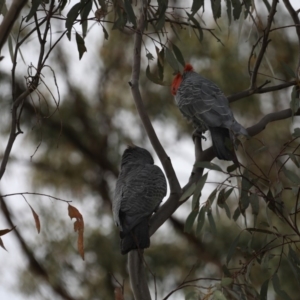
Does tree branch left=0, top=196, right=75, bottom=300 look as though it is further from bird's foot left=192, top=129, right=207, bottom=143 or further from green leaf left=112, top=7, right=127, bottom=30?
green leaf left=112, top=7, right=127, bottom=30

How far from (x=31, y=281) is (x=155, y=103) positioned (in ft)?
Result: 5.26

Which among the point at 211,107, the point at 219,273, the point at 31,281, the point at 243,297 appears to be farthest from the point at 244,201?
the point at 31,281

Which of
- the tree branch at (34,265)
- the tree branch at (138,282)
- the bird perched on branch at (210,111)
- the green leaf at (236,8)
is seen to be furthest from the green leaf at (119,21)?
the tree branch at (34,265)

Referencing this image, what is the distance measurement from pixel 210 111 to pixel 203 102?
14cm

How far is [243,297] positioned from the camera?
248cm

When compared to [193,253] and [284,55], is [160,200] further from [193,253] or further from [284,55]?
[284,55]

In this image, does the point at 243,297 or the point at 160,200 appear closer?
the point at 243,297

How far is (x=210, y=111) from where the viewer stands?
125 inches

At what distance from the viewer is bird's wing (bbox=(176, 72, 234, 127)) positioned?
3.10m

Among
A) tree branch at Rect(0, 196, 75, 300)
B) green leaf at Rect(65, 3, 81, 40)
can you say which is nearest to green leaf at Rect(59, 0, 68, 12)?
green leaf at Rect(65, 3, 81, 40)

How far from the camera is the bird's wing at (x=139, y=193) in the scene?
9.40ft

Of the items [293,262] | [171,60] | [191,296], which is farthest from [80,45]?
[293,262]

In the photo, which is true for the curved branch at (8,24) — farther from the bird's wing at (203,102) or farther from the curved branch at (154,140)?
the bird's wing at (203,102)

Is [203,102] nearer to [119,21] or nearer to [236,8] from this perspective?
[236,8]
